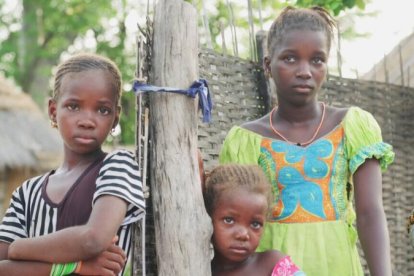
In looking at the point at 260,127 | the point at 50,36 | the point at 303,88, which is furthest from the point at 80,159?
the point at 50,36

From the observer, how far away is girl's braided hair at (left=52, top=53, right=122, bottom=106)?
9.27ft

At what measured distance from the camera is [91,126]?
9.05ft

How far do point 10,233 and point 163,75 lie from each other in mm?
797

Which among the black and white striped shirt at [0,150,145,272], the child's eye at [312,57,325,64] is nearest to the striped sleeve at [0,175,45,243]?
Result: the black and white striped shirt at [0,150,145,272]

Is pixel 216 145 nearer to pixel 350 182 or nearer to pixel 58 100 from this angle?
pixel 350 182

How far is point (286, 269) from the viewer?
282 cm

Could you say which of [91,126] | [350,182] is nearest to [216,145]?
[350,182]

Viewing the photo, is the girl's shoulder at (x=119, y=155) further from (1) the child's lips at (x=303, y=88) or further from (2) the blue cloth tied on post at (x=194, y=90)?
(1) the child's lips at (x=303, y=88)

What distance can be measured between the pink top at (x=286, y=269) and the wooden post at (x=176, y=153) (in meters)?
0.25

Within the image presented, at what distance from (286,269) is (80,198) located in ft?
2.49

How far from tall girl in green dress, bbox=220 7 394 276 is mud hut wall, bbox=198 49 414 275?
593 millimetres

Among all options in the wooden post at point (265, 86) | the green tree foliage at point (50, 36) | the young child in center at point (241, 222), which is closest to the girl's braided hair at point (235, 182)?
the young child in center at point (241, 222)

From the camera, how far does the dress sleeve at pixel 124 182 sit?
2629 mm

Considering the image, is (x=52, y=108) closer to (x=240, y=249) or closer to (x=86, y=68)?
(x=86, y=68)
